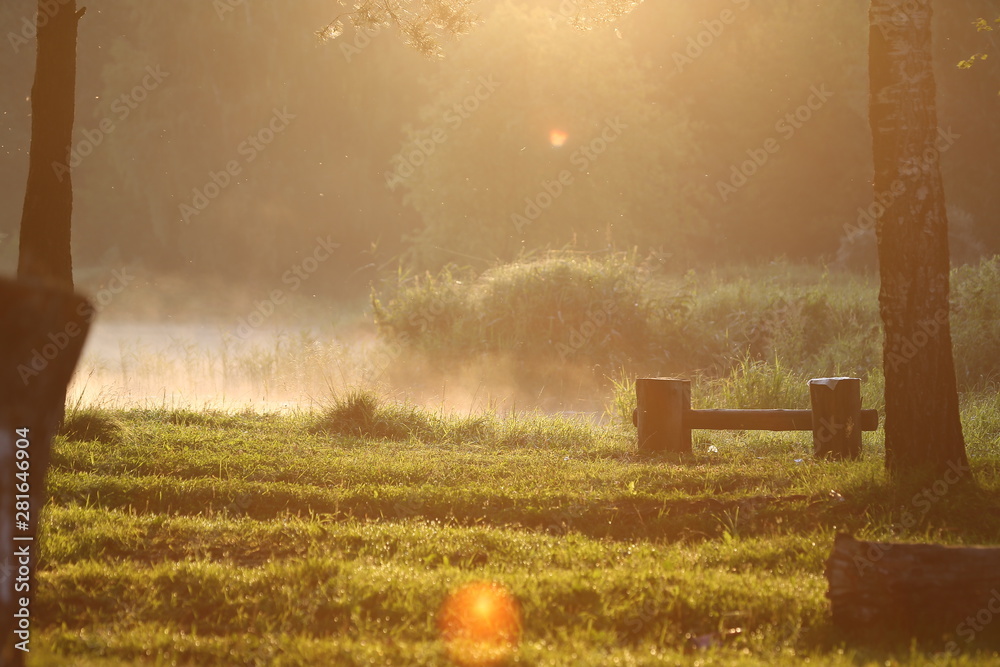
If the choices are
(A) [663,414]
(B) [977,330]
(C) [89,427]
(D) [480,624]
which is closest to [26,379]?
(D) [480,624]

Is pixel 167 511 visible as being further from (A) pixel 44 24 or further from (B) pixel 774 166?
(B) pixel 774 166

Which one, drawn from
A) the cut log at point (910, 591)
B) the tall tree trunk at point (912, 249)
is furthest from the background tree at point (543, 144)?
the cut log at point (910, 591)

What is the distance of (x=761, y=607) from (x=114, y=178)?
4526 cm

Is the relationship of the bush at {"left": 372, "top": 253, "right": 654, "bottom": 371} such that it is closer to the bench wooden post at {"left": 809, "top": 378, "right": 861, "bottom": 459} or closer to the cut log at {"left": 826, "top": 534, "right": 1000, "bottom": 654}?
the bench wooden post at {"left": 809, "top": 378, "right": 861, "bottom": 459}

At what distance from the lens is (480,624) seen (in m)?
4.92

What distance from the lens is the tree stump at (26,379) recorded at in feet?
10.6

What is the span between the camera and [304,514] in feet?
25.5

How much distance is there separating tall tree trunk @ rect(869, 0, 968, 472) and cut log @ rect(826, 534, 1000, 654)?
2.82 m

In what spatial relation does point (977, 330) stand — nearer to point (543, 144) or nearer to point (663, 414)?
point (663, 414)

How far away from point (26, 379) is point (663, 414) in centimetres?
746

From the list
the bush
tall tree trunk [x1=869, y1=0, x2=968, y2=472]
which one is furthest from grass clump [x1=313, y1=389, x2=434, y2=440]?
the bush

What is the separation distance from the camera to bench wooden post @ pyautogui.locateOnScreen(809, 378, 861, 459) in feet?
30.5

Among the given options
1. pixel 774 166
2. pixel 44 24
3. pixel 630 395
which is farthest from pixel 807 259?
pixel 44 24

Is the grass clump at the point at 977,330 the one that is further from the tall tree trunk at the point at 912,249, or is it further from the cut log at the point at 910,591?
the cut log at the point at 910,591
